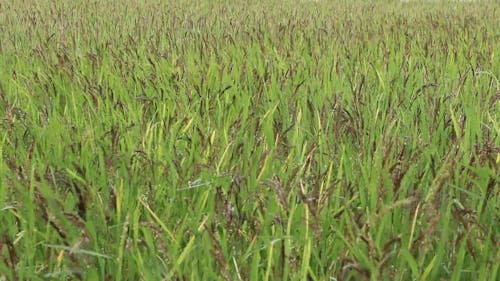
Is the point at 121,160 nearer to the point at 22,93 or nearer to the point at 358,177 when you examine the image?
the point at 358,177

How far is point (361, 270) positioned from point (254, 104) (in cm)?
122

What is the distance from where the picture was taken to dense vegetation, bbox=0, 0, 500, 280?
3.48 feet

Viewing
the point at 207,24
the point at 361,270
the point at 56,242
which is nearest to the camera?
the point at 361,270

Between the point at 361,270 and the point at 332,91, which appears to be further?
the point at 332,91

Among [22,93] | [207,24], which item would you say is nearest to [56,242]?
[22,93]

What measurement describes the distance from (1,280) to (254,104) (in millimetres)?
1224

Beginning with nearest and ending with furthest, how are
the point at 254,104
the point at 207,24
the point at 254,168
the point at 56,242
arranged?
the point at 56,242, the point at 254,168, the point at 254,104, the point at 207,24

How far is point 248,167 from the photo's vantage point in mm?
1519

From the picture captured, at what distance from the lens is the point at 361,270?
0.92 metres

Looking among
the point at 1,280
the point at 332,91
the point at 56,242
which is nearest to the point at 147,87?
the point at 332,91

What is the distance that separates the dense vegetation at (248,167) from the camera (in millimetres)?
1062

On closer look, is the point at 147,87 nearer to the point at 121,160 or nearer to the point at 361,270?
the point at 121,160

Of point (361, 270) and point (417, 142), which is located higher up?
point (361, 270)

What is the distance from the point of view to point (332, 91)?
2303 millimetres
